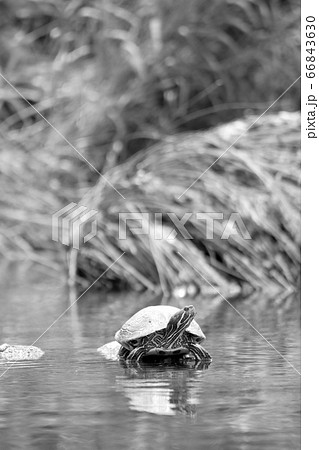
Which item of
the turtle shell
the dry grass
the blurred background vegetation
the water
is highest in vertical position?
the blurred background vegetation

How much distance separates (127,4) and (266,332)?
6644 millimetres

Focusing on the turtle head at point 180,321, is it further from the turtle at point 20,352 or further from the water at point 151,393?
the turtle at point 20,352

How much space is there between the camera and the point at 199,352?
3.49 meters

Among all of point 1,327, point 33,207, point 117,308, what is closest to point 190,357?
point 1,327

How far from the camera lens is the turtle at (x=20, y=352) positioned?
3.57 metres

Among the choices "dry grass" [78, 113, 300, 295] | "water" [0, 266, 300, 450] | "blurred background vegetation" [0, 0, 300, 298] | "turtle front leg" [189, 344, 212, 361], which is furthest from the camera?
"blurred background vegetation" [0, 0, 300, 298]

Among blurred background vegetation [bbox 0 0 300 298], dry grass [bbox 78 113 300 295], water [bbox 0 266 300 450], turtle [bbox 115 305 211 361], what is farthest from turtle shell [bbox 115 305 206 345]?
blurred background vegetation [bbox 0 0 300 298]

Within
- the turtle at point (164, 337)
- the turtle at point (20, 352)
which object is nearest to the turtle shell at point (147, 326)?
the turtle at point (164, 337)

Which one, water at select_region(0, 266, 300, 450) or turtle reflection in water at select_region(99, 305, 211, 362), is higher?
turtle reflection in water at select_region(99, 305, 211, 362)

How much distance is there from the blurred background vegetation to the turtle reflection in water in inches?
208

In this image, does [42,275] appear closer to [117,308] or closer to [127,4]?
[117,308]

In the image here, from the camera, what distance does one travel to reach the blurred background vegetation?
9.38m

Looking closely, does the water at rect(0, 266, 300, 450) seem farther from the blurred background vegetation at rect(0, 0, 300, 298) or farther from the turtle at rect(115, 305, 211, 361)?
the blurred background vegetation at rect(0, 0, 300, 298)

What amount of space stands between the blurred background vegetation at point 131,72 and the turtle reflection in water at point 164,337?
208 inches
